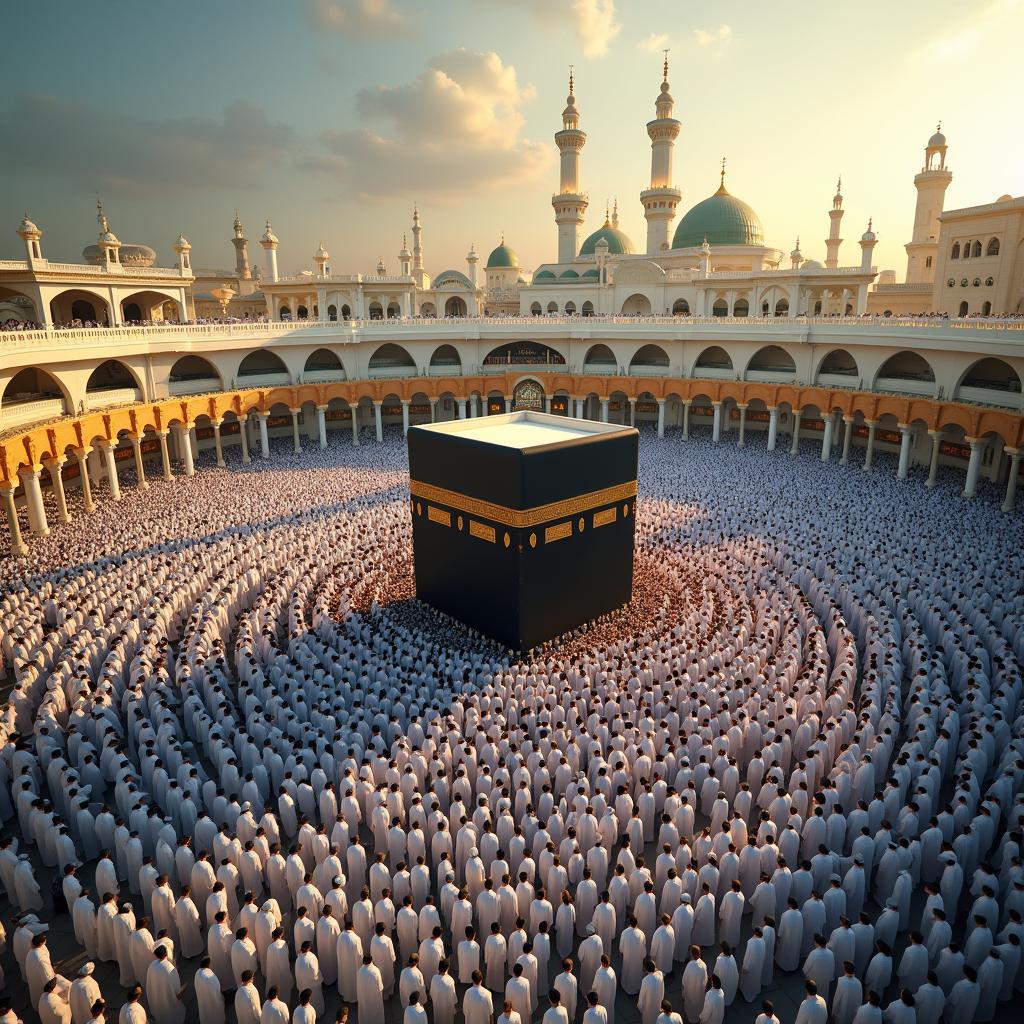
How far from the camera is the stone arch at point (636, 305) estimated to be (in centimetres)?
3872

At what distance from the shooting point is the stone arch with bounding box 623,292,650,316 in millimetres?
38719

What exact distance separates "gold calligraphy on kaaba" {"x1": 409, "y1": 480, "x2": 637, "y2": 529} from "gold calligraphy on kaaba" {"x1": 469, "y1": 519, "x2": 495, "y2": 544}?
18 cm

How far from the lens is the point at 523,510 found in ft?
41.9

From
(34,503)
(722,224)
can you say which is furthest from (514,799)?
(722,224)

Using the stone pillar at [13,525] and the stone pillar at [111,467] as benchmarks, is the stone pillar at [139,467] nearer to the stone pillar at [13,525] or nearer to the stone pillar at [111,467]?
the stone pillar at [111,467]

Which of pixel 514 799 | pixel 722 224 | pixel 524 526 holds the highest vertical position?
pixel 722 224

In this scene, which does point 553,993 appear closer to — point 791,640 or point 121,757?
point 121,757

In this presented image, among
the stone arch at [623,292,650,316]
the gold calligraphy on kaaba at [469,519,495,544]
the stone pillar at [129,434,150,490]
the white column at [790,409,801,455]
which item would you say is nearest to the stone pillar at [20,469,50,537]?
the stone pillar at [129,434,150,490]

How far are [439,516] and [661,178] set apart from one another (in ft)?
119

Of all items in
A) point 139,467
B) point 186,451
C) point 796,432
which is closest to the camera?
point 139,467

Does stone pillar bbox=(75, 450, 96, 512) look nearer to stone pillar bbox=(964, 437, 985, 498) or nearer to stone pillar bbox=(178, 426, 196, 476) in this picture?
stone pillar bbox=(178, 426, 196, 476)

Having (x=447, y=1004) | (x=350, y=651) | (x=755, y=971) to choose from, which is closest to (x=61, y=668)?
(x=350, y=651)

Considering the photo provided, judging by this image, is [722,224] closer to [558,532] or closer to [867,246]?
[867,246]

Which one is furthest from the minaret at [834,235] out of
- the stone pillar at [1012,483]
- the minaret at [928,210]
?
the stone pillar at [1012,483]
